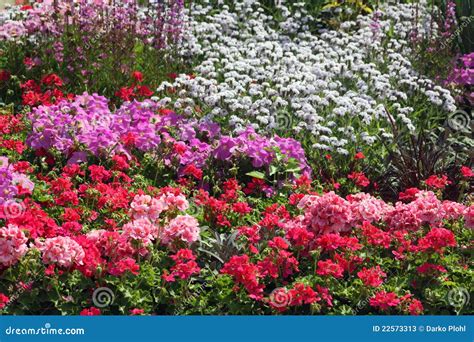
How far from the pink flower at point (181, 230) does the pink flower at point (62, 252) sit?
1.65 ft

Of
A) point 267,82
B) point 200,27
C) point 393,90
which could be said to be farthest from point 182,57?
point 393,90

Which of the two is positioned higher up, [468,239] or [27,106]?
[468,239]

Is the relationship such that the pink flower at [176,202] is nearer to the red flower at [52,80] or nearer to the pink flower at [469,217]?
the pink flower at [469,217]

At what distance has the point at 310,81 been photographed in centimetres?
782

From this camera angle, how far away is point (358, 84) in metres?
7.75

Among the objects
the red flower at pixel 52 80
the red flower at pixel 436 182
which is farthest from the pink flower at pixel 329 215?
the red flower at pixel 52 80

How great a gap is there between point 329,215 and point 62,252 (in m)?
1.47

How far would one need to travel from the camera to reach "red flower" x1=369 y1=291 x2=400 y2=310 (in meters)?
4.59

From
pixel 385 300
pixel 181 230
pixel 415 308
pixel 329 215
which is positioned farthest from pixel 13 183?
pixel 415 308

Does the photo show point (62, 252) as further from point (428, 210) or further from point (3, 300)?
point (428, 210)

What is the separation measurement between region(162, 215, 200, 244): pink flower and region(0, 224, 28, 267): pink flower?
0.76 m

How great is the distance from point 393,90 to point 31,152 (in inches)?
121

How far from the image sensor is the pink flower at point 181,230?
4945mm

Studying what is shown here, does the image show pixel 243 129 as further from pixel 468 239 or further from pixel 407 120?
pixel 468 239
